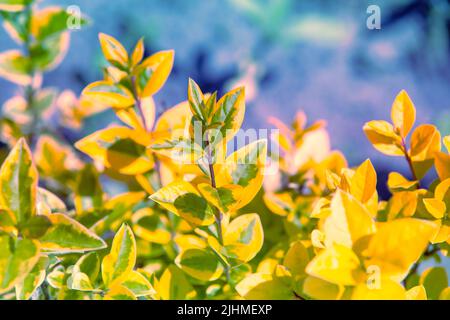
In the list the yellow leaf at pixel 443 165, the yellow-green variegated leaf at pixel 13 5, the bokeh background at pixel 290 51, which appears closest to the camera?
the yellow leaf at pixel 443 165

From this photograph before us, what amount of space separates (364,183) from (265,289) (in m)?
0.10

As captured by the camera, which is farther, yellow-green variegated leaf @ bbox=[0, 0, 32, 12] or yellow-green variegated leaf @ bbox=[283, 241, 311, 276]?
yellow-green variegated leaf @ bbox=[0, 0, 32, 12]

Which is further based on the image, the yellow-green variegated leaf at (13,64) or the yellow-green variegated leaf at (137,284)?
the yellow-green variegated leaf at (13,64)

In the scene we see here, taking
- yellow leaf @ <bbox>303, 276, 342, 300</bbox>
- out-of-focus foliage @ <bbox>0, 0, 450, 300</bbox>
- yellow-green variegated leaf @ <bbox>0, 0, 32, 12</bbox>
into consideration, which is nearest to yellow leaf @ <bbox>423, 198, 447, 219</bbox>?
out-of-focus foliage @ <bbox>0, 0, 450, 300</bbox>

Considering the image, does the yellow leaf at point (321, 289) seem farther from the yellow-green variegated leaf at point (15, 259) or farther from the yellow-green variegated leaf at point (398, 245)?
the yellow-green variegated leaf at point (15, 259)

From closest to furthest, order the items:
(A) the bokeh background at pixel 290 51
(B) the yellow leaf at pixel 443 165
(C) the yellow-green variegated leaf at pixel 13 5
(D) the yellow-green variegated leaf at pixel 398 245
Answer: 1. (D) the yellow-green variegated leaf at pixel 398 245
2. (B) the yellow leaf at pixel 443 165
3. (C) the yellow-green variegated leaf at pixel 13 5
4. (A) the bokeh background at pixel 290 51

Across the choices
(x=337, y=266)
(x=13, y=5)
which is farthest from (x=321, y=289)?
(x=13, y=5)

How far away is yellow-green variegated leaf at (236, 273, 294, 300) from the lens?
343 mm

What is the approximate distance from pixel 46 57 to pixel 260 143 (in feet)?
1.16

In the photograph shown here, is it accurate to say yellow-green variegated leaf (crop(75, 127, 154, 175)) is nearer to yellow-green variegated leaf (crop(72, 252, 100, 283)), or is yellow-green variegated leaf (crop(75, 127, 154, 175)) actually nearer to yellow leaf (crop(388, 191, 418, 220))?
yellow-green variegated leaf (crop(72, 252, 100, 283))

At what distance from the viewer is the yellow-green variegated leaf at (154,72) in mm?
425

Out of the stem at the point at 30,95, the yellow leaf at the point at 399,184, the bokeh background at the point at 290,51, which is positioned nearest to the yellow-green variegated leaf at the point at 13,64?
the stem at the point at 30,95
